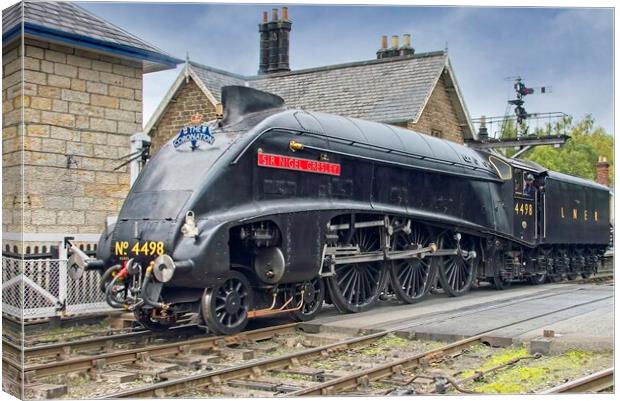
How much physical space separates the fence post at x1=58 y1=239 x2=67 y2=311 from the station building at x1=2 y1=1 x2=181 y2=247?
37 centimetres

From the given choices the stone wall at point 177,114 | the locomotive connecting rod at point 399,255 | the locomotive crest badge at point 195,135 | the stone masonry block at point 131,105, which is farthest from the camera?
the stone wall at point 177,114

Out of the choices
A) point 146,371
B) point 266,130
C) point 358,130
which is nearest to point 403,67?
point 358,130

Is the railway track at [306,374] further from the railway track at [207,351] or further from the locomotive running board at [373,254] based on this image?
the locomotive running board at [373,254]

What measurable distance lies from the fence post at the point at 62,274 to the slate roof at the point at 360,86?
82.2 inches

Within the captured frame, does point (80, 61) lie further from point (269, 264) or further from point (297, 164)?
point (269, 264)

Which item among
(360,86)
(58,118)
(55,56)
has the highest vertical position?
(360,86)

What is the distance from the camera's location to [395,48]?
10.5m

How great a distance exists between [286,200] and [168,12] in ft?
10.8

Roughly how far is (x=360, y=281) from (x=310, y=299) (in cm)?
154

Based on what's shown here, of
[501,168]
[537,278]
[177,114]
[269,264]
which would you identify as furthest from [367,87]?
[537,278]

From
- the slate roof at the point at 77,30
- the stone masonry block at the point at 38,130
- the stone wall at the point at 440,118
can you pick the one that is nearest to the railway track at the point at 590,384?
the stone masonry block at the point at 38,130

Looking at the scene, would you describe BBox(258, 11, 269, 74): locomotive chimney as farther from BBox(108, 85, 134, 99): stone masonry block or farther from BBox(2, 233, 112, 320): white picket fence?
BBox(2, 233, 112, 320): white picket fence

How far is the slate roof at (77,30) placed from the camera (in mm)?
8148

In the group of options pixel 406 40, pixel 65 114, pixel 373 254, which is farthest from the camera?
pixel 373 254
